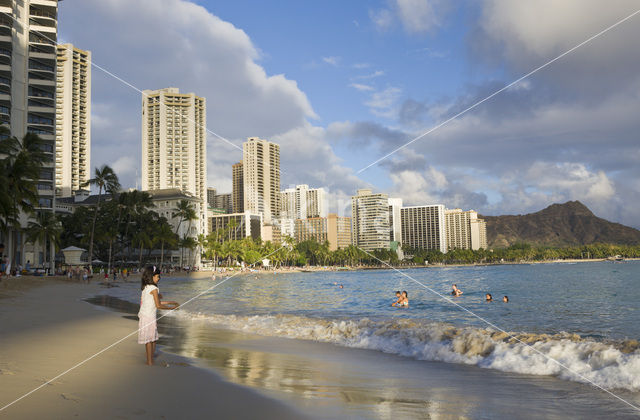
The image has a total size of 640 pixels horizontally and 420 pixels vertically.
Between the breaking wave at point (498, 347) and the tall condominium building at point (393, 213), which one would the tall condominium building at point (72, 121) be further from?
the breaking wave at point (498, 347)

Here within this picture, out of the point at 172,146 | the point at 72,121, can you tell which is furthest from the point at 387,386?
the point at 172,146

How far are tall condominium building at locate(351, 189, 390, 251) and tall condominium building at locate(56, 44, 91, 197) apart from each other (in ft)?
391

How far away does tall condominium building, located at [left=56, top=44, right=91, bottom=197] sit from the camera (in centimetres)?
13550

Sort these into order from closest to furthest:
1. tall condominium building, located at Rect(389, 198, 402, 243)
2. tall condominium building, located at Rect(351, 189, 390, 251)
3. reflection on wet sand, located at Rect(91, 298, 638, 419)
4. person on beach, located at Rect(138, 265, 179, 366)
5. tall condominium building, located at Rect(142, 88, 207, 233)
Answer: reflection on wet sand, located at Rect(91, 298, 638, 419) → person on beach, located at Rect(138, 265, 179, 366) → tall condominium building, located at Rect(351, 189, 390, 251) → tall condominium building, located at Rect(389, 198, 402, 243) → tall condominium building, located at Rect(142, 88, 207, 233)

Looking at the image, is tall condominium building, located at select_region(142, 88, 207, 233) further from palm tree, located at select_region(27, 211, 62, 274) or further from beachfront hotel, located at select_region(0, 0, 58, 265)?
palm tree, located at select_region(27, 211, 62, 274)

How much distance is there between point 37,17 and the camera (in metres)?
73.9

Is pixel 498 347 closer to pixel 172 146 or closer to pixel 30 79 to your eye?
pixel 30 79

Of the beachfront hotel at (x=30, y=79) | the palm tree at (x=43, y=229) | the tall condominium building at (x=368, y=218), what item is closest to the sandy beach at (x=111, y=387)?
the tall condominium building at (x=368, y=218)

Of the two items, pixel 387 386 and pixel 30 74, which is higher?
pixel 30 74

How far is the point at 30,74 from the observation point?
238 feet

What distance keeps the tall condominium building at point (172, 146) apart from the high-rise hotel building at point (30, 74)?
10066 cm

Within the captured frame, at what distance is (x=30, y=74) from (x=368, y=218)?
222 ft

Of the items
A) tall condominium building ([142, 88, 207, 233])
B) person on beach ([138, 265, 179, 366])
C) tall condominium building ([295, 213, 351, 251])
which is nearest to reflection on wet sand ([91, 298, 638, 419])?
person on beach ([138, 265, 179, 366])

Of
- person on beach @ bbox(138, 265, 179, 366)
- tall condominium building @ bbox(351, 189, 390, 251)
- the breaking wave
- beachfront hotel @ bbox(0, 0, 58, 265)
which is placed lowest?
the breaking wave
